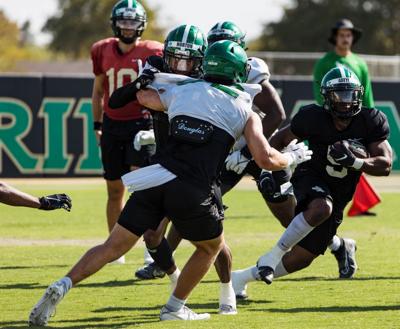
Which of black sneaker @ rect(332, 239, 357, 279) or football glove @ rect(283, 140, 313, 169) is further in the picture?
black sneaker @ rect(332, 239, 357, 279)

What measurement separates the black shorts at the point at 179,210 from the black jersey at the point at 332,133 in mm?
1555

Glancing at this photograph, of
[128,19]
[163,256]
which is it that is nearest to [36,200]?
[163,256]

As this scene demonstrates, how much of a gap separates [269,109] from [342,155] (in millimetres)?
1302

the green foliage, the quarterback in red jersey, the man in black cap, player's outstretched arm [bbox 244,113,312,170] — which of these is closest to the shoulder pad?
the quarterback in red jersey

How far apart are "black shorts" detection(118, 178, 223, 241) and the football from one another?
1.43 m

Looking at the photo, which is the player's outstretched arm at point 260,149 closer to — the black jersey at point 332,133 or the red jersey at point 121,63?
the black jersey at point 332,133

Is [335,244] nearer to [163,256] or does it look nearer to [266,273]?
[266,273]

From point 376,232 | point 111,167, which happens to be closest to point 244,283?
point 111,167

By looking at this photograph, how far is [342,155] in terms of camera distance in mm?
7781

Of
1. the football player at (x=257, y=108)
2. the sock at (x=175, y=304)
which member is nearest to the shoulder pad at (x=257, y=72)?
the football player at (x=257, y=108)

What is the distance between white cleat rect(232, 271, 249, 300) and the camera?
810 cm

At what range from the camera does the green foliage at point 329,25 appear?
57125 mm

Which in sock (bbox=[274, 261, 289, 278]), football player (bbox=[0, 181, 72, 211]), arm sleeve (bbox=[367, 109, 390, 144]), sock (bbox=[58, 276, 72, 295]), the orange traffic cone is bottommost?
the orange traffic cone

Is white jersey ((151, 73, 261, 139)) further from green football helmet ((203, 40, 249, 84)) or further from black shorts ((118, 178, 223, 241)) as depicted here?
black shorts ((118, 178, 223, 241))
